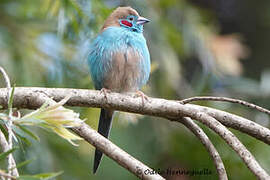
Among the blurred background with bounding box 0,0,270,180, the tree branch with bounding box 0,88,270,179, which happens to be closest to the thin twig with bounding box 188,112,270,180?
the tree branch with bounding box 0,88,270,179

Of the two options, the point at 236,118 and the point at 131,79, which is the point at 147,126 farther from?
the point at 236,118

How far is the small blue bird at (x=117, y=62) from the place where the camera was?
3.87 metres

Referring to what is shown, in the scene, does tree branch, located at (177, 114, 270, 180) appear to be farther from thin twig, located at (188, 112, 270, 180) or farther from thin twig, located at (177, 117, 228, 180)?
thin twig, located at (177, 117, 228, 180)

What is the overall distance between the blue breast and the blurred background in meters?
0.08

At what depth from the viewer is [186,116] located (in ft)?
8.41

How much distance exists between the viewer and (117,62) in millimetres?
3850

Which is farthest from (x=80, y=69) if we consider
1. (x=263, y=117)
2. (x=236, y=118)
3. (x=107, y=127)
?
(x=236, y=118)

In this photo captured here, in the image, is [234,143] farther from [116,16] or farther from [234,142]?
[116,16]

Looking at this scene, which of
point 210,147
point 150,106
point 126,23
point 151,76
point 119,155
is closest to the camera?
point 119,155

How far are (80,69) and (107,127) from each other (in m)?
0.85

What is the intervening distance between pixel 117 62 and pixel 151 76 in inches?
71.9

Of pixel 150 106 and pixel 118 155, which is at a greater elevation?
pixel 150 106

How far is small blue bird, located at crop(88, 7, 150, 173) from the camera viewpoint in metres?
3.87

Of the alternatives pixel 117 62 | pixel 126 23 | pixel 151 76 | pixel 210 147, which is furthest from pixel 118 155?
pixel 151 76
